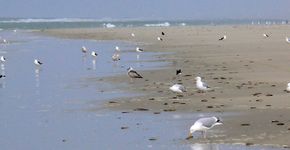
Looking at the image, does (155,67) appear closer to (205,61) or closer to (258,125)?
(205,61)

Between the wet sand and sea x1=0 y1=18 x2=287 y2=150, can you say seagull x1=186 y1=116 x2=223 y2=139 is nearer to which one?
the wet sand

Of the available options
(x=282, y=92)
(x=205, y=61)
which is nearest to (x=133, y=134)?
(x=282, y=92)

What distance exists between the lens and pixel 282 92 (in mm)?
15750

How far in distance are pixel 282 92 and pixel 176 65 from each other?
9.32 meters

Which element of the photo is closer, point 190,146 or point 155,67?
point 190,146

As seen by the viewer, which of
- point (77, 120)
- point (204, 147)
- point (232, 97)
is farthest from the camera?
point (232, 97)

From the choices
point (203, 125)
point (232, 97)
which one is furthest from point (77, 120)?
point (232, 97)

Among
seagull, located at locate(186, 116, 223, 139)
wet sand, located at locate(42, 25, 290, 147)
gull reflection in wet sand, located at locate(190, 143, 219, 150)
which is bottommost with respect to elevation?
gull reflection in wet sand, located at locate(190, 143, 219, 150)

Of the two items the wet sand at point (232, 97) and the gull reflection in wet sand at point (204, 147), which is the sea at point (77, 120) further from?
the wet sand at point (232, 97)

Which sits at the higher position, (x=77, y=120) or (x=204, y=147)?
(x=77, y=120)

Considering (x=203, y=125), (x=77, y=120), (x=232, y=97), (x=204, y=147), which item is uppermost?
(x=232, y=97)

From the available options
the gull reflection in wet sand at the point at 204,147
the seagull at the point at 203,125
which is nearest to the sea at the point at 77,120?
the gull reflection in wet sand at the point at 204,147

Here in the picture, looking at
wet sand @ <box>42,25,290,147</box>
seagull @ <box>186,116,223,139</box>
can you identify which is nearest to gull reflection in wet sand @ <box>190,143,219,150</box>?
wet sand @ <box>42,25,290,147</box>

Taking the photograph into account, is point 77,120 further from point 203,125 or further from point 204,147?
point 204,147
